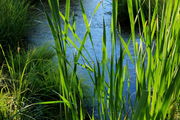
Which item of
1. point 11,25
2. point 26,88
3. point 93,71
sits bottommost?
point 26,88

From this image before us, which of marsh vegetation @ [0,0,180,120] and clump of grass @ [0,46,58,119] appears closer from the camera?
marsh vegetation @ [0,0,180,120]

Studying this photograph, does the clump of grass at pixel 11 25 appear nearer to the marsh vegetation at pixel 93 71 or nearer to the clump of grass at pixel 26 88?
the marsh vegetation at pixel 93 71

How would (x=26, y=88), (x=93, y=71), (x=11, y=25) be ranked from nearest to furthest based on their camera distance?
(x=93, y=71) → (x=26, y=88) → (x=11, y=25)

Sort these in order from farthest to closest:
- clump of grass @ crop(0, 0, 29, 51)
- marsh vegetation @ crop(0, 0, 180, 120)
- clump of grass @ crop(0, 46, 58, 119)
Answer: clump of grass @ crop(0, 0, 29, 51) → clump of grass @ crop(0, 46, 58, 119) → marsh vegetation @ crop(0, 0, 180, 120)

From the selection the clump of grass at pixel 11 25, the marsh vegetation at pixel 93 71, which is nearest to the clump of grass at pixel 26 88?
the marsh vegetation at pixel 93 71

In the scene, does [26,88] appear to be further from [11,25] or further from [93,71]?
[11,25]

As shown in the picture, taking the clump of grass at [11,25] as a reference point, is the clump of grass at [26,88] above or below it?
below

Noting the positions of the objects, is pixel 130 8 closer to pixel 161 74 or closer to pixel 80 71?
pixel 161 74

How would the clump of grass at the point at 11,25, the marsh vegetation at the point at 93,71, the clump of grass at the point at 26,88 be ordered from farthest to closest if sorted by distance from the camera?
the clump of grass at the point at 11,25, the clump of grass at the point at 26,88, the marsh vegetation at the point at 93,71

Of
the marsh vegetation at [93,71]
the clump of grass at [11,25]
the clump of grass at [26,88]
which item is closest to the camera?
the marsh vegetation at [93,71]

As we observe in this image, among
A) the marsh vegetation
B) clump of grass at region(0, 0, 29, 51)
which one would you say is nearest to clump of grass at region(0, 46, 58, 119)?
the marsh vegetation

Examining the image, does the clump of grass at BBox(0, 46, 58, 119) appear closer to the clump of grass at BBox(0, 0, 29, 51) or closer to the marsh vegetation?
the marsh vegetation

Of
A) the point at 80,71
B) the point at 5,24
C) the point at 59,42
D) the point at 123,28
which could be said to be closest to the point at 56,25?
the point at 59,42

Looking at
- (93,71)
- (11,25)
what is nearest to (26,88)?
(93,71)
